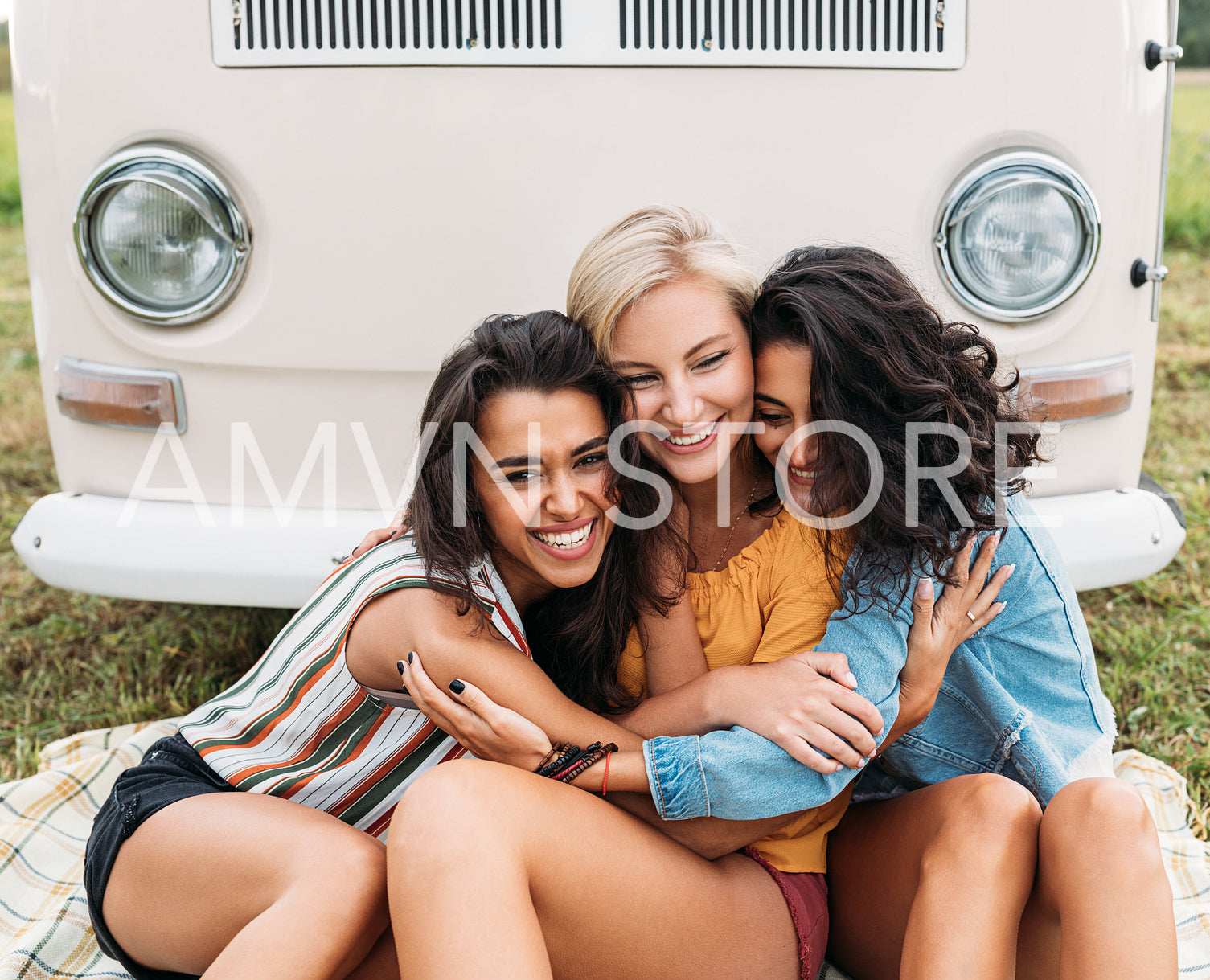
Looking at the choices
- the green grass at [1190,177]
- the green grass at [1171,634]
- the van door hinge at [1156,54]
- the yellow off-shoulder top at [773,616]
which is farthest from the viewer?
the green grass at [1190,177]

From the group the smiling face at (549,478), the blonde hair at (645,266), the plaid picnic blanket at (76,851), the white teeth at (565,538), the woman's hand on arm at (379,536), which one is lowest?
the plaid picnic blanket at (76,851)

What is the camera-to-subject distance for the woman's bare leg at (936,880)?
55.7 inches

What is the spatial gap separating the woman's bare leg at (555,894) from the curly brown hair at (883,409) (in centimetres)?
46

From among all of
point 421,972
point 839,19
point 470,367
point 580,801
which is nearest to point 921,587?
point 580,801

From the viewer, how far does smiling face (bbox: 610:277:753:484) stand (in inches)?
67.5

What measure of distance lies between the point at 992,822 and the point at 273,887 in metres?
0.93

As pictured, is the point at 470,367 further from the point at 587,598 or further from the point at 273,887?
the point at 273,887

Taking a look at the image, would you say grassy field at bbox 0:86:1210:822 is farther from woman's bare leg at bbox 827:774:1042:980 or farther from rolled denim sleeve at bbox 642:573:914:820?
rolled denim sleeve at bbox 642:573:914:820

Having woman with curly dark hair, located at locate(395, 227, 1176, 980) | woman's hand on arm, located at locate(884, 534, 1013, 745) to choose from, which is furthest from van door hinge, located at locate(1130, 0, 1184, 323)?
woman's hand on arm, located at locate(884, 534, 1013, 745)

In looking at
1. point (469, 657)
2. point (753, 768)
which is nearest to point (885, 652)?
point (753, 768)

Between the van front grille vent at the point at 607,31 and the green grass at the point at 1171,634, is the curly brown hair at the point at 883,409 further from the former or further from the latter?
the green grass at the point at 1171,634

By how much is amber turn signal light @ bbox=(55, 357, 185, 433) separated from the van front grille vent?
1.99 ft

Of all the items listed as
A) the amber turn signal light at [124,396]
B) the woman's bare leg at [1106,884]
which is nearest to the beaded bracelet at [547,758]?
the woman's bare leg at [1106,884]

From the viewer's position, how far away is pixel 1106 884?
4.49 ft
